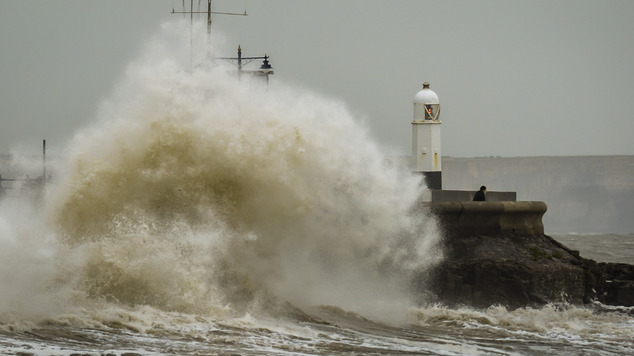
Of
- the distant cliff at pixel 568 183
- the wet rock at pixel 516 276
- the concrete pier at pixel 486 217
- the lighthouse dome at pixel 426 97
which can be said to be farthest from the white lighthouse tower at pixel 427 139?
the distant cliff at pixel 568 183

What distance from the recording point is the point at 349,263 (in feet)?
40.7

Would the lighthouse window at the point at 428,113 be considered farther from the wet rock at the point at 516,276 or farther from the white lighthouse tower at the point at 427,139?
the wet rock at the point at 516,276

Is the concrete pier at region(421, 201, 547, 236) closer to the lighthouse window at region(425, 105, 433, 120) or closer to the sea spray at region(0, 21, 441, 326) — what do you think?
the sea spray at region(0, 21, 441, 326)

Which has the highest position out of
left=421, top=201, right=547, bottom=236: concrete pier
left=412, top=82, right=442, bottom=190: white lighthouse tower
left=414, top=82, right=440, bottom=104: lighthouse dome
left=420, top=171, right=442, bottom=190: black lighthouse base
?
left=414, top=82, right=440, bottom=104: lighthouse dome

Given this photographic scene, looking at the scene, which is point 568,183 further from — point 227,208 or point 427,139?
point 227,208

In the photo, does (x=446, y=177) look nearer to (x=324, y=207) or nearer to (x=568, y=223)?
(x=568, y=223)

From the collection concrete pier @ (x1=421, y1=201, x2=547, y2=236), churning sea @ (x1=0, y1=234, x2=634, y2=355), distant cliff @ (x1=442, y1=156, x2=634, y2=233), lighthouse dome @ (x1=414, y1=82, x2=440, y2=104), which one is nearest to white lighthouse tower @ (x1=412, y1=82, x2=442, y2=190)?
lighthouse dome @ (x1=414, y1=82, x2=440, y2=104)

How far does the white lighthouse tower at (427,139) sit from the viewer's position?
17250 millimetres

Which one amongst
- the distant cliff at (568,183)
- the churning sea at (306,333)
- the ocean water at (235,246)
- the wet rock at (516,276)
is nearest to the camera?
the churning sea at (306,333)

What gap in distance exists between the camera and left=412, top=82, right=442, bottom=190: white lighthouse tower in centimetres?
1725

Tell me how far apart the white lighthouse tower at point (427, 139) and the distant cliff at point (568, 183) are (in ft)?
209

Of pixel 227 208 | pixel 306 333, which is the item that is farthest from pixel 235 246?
pixel 306 333

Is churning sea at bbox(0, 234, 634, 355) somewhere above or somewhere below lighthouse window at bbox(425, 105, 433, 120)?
below

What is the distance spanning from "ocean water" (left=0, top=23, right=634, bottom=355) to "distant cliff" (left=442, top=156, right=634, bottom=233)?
68626 millimetres
